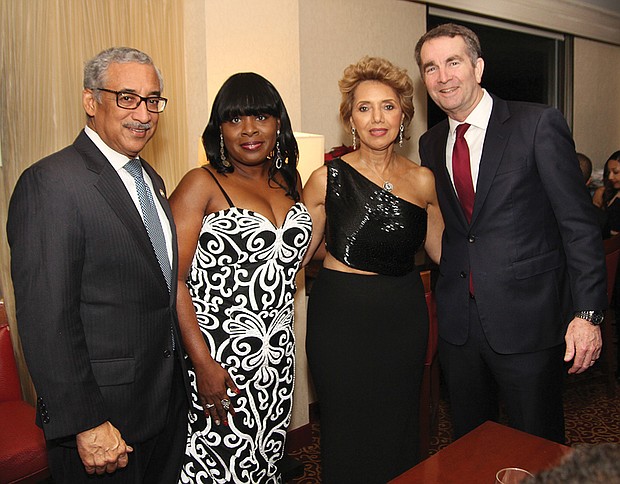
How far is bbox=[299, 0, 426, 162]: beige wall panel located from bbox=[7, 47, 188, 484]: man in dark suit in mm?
2153

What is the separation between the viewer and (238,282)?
6.64ft

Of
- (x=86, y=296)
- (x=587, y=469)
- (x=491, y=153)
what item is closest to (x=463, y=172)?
(x=491, y=153)

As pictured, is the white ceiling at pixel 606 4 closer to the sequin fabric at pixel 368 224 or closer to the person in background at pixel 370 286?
the person in background at pixel 370 286

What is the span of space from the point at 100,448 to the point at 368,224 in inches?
47.2

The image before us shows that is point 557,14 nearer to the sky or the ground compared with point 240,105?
nearer to the sky

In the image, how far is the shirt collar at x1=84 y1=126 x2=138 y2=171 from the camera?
5.65 ft

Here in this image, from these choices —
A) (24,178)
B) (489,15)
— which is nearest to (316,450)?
(24,178)

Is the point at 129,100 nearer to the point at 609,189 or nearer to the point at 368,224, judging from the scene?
the point at 368,224

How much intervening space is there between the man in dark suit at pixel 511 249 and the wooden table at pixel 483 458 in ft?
1.59

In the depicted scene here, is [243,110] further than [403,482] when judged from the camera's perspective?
Yes

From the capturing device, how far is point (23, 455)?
87.2 inches

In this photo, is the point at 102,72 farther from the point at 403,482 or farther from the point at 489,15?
the point at 489,15

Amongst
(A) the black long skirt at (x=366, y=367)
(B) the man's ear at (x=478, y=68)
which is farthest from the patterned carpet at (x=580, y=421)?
(B) the man's ear at (x=478, y=68)

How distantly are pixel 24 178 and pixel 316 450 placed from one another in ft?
7.60
